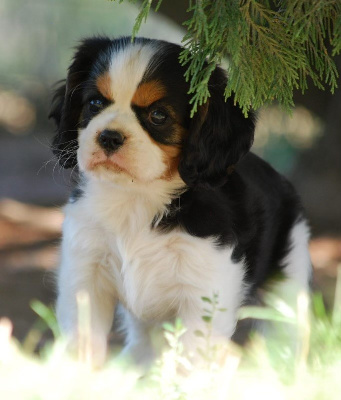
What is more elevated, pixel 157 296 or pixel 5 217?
pixel 157 296

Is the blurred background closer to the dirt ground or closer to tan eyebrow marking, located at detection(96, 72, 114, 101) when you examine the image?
the dirt ground

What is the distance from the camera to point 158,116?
3.32 m

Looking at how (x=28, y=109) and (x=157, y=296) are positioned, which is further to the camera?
(x=28, y=109)

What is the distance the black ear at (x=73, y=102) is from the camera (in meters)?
3.66

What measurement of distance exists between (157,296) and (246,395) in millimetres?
1311

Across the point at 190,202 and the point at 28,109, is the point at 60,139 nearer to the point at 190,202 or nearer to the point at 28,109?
the point at 190,202

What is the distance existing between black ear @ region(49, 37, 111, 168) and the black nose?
0.50m

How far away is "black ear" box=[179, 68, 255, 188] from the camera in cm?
338

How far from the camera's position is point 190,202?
3.52 meters

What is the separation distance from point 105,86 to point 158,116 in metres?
0.26

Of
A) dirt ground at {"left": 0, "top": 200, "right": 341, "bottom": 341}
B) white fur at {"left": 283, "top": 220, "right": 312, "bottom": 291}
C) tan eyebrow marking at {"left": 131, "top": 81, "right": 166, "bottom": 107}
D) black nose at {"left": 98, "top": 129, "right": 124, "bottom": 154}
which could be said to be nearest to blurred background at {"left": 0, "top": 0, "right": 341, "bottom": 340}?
dirt ground at {"left": 0, "top": 200, "right": 341, "bottom": 341}

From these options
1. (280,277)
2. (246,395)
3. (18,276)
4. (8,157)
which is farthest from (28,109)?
(246,395)

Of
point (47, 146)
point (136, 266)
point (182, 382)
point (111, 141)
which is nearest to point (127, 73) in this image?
point (111, 141)

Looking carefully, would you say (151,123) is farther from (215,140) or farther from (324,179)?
(324,179)
